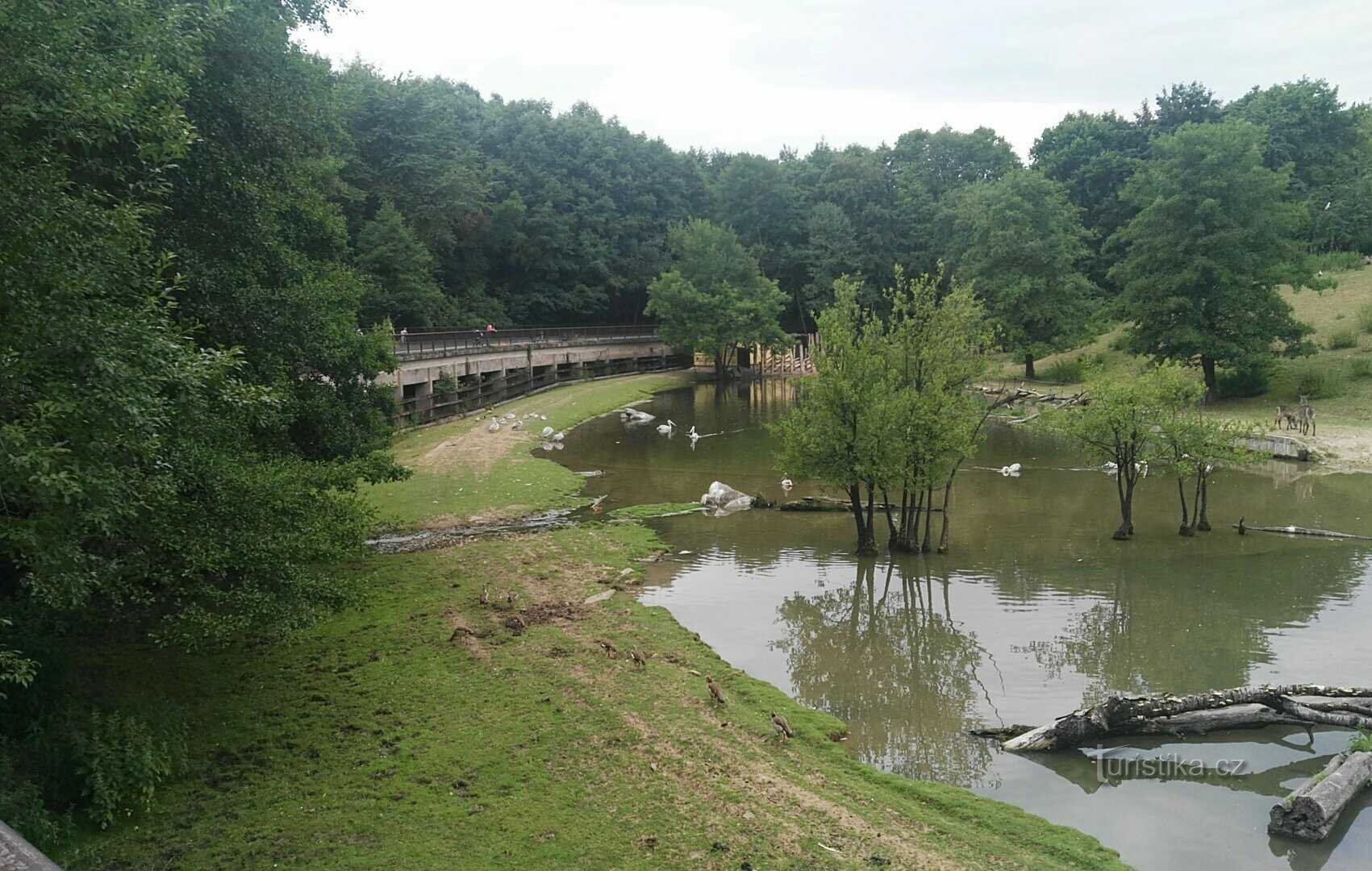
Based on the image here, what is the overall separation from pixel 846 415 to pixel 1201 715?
10896 millimetres

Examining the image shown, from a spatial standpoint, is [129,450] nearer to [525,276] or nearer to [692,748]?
[692,748]

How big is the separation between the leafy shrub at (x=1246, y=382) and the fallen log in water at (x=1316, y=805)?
124 ft

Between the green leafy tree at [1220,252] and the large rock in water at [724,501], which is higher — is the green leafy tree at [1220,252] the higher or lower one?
the higher one

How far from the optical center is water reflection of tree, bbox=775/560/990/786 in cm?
1223

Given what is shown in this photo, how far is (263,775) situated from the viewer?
10.5 m

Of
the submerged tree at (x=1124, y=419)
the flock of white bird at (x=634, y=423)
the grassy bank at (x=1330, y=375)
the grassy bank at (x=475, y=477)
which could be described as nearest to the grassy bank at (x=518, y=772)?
the grassy bank at (x=475, y=477)

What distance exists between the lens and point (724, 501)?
28.2 m

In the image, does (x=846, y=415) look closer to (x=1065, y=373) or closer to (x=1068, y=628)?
(x=1068, y=628)

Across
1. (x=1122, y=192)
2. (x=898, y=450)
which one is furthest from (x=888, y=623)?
(x=1122, y=192)

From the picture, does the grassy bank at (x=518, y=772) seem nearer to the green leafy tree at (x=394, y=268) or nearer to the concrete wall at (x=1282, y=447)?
the concrete wall at (x=1282, y=447)

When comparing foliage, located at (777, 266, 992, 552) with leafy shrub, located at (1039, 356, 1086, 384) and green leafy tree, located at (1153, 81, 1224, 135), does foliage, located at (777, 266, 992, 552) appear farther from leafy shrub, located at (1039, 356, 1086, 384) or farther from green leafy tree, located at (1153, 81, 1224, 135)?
green leafy tree, located at (1153, 81, 1224, 135)

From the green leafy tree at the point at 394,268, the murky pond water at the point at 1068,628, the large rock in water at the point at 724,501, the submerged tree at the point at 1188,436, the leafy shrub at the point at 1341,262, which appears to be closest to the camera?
the murky pond water at the point at 1068,628

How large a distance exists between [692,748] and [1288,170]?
48.2 metres

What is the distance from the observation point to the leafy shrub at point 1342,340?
44.3 metres
